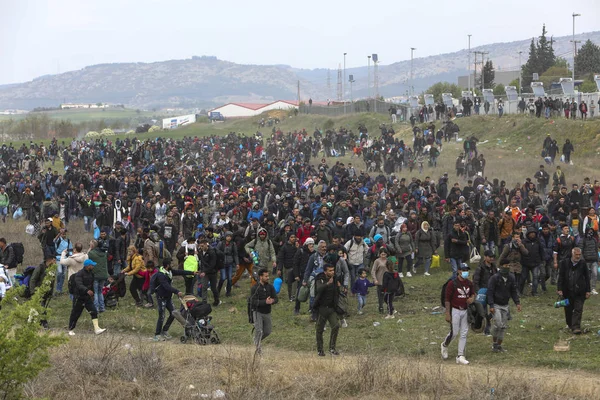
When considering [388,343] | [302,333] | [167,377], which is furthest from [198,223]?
[167,377]

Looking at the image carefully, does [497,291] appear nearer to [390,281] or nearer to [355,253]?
[390,281]

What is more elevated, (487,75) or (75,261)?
(487,75)

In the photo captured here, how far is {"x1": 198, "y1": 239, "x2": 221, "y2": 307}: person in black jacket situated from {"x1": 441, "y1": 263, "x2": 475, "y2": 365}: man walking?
647 cm

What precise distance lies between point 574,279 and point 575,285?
10cm

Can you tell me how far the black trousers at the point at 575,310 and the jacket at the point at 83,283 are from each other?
26.1 feet

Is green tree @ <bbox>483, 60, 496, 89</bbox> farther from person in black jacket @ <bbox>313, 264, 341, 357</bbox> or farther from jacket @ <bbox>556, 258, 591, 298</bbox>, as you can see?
person in black jacket @ <bbox>313, 264, 341, 357</bbox>

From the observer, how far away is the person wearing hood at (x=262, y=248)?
57.0ft

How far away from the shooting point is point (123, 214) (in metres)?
23.2

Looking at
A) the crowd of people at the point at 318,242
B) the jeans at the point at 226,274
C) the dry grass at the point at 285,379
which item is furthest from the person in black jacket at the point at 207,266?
→ the dry grass at the point at 285,379

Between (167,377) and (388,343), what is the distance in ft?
13.2

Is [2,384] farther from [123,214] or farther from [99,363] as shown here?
[123,214]

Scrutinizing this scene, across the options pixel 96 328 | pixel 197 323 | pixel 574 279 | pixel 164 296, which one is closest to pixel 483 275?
pixel 574 279

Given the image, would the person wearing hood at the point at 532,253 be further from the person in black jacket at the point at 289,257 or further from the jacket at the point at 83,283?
the jacket at the point at 83,283

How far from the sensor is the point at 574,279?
→ 1314cm
